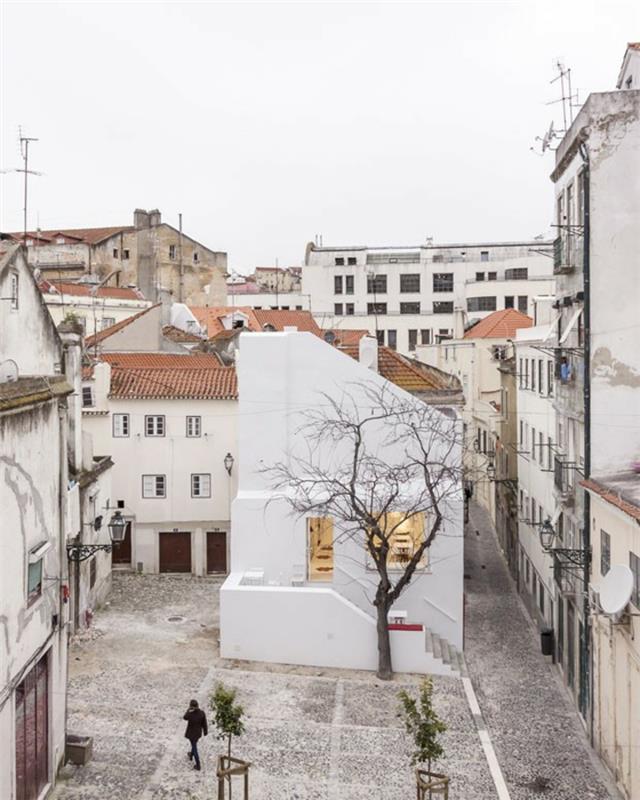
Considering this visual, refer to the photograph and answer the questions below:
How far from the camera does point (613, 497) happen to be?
15.4 meters

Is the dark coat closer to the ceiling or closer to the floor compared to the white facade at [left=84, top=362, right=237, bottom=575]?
closer to the floor

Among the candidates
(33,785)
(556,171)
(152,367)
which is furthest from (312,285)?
(33,785)

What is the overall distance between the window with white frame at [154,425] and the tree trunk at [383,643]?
46.9 ft

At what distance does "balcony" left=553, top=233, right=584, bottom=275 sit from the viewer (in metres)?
18.7

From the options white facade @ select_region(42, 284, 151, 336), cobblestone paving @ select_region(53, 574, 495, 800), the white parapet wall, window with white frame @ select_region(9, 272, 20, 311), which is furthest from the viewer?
white facade @ select_region(42, 284, 151, 336)

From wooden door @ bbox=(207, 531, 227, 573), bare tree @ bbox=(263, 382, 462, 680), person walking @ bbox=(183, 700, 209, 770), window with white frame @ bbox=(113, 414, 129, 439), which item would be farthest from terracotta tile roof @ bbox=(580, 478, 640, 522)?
window with white frame @ bbox=(113, 414, 129, 439)

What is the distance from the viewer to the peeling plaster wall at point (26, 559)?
1173cm

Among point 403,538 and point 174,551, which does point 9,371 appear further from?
point 174,551

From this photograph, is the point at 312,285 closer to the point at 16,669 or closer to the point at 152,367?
the point at 152,367

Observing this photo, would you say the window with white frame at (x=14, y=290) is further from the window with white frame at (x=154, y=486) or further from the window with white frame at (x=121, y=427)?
the window with white frame at (x=154, y=486)

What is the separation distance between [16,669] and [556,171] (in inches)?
721

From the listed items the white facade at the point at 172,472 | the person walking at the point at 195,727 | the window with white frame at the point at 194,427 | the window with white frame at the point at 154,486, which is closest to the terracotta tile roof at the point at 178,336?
the white facade at the point at 172,472

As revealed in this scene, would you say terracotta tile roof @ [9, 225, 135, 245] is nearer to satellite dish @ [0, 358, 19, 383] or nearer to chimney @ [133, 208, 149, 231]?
chimney @ [133, 208, 149, 231]

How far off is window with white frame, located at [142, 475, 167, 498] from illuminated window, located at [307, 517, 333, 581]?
10297mm
